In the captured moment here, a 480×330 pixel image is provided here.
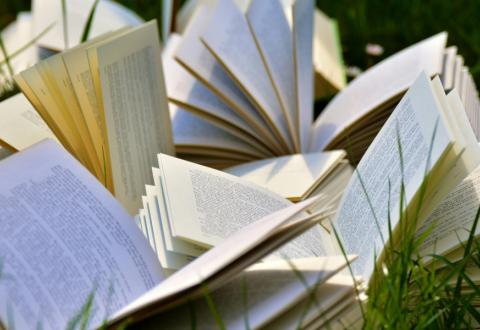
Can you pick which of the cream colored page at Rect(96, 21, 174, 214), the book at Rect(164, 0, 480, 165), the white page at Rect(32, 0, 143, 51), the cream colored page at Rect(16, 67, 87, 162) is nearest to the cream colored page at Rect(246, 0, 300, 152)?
the book at Rect(164, 0, 480, 165)

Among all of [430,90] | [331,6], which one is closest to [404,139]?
[430,90]

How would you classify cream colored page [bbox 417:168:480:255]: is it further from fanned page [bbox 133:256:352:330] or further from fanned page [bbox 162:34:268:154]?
fanned page [bbox 162:34:268:154]

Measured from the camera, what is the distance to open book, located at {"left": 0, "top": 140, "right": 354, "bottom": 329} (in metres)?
1.16

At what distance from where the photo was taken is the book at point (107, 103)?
1657 millimetres

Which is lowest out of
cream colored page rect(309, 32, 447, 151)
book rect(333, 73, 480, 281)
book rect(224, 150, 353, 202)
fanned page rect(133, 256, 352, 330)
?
fanned page rect(133, 256, 352, 330)

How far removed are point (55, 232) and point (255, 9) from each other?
0.98 m

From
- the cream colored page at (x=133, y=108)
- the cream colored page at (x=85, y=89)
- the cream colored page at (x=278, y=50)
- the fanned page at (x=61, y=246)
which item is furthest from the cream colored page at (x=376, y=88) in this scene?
the fanned page at (x=61, y=246)

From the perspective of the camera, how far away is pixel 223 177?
1.60m

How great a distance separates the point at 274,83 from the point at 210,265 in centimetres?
95

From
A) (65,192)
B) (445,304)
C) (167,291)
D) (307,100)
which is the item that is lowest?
(445,304)

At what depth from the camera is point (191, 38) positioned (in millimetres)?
2104

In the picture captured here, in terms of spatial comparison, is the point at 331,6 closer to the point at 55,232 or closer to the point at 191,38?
the point at 191,38

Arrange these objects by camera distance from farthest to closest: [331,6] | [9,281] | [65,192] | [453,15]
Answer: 1. [331,6]
2. [453,15]
3. [65,192]
4. [9,281]

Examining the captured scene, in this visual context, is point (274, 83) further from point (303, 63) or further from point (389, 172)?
point (389, 172)
